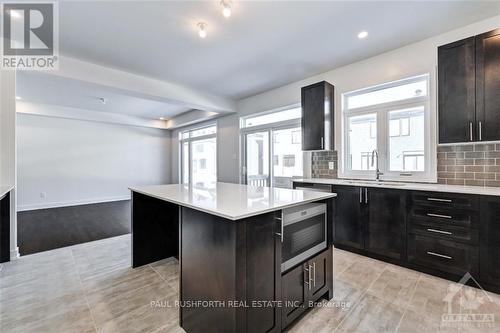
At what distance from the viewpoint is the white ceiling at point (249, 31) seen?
7.43 ft

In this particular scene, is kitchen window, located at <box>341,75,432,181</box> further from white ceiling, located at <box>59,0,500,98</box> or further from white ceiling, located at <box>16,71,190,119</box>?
white ceiling, located at <box>16,71,190,119</box>

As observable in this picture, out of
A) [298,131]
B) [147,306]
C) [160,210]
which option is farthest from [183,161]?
[147,306]

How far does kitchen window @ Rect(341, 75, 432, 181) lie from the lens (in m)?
2.94

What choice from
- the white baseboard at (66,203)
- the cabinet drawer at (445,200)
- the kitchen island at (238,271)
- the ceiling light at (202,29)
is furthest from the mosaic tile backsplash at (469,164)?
the white baseboard at (66,203)

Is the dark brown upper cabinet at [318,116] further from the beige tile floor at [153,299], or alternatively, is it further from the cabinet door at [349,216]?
the beige tile floor at [153,299]

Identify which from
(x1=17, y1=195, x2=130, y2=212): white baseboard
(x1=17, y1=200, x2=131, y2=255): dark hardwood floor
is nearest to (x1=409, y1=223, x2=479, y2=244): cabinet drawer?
(x1=17, y1=200, x2=131, y2=255): dark hardwood floor

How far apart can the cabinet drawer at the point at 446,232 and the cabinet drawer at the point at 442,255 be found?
1.8 inches

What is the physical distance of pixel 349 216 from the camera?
9.89ft

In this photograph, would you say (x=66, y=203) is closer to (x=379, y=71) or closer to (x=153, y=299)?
(x=153, y=299)

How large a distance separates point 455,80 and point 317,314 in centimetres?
286

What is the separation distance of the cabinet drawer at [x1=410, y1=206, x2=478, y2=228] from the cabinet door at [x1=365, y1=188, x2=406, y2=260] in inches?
5.2

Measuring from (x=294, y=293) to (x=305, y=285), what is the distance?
13cm

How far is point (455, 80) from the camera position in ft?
7.95

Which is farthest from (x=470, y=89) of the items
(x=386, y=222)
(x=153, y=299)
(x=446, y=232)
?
(x=153, y=299)
